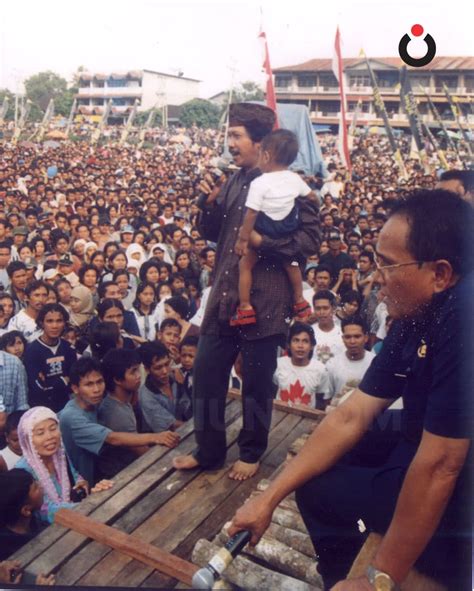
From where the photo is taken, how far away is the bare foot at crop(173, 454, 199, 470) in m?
2.23

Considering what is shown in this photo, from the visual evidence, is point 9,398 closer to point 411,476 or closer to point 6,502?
point 6,502

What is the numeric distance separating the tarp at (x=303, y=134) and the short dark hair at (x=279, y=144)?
14.3 ft

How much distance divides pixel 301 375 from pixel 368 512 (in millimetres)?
1983

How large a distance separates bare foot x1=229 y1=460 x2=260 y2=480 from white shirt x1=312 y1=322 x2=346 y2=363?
1.58 metres

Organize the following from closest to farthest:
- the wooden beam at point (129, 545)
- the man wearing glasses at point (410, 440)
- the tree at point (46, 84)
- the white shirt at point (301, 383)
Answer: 1. the man wearing glasses at point (410, 440)
2. the wooden beam at point (129, 545)
3. the white shirt at point (301, 383)
4. the tree at point (46, 84)

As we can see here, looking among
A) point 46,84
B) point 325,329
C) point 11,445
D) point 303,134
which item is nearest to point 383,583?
point 11,445

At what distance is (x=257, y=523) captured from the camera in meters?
1.30

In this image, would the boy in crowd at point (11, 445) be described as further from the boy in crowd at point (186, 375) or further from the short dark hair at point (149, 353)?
the boy in crowd at point (186, 375)

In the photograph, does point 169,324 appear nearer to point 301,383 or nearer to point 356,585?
point 301,383

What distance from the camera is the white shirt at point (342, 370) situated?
3.46 metres

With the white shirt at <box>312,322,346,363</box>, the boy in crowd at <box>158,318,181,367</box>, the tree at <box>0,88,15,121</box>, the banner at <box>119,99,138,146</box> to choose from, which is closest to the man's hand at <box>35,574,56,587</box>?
the boy in crowd at <box>158,318,181,367</box>

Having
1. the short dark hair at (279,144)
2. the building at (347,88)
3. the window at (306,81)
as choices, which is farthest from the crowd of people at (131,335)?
the window at (306,81)

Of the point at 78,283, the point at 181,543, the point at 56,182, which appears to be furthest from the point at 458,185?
the point at 56,182

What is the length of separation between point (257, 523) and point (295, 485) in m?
0.13
